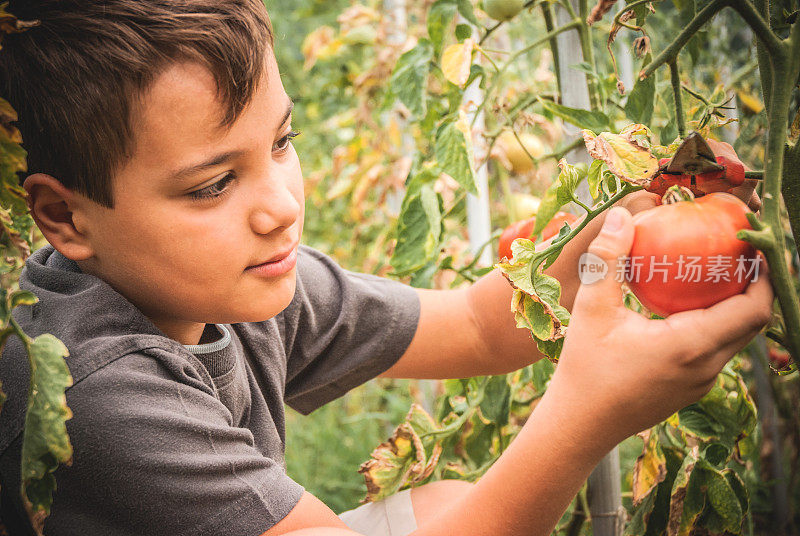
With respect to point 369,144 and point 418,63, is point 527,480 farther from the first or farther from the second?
point 369,144

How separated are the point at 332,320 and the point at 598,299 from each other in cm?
55

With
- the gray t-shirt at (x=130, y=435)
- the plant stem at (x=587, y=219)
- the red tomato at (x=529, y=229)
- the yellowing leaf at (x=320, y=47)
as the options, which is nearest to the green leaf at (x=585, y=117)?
the red tomato at (x=529, y=229)

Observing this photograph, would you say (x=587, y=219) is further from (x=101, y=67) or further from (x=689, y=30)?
(x=101, y=67)

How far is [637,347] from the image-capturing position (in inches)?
21.5

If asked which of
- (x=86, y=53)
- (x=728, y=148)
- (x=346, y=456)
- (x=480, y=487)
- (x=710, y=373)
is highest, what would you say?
(x=86, y=53)

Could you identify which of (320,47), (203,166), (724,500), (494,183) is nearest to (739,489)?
(724,500)

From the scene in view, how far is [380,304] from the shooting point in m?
1.03

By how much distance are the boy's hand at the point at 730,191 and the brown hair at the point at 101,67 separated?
1.33ft

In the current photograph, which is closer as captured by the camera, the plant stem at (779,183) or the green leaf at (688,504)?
the plant stem at (779,183)

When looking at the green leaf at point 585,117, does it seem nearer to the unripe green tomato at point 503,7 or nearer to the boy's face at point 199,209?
the unripe green tomato at point 503,7

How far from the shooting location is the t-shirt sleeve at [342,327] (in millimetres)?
1021

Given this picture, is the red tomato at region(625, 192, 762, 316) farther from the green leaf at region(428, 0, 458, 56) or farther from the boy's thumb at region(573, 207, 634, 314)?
the green leaf at region(428, 0, 458, 56)

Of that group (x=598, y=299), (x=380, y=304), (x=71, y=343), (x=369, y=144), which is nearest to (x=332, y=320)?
(x=380, y=304)

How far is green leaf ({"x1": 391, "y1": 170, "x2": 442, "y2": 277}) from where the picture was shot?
3.76ft
